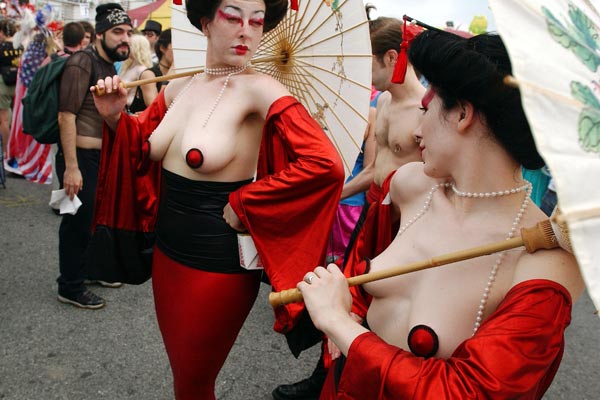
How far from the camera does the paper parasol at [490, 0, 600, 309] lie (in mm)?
684

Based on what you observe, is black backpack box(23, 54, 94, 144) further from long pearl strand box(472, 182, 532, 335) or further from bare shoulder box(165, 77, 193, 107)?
long pearl strand box(472, 182, 532, 335)

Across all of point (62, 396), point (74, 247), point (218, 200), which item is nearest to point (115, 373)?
point (62, 396)

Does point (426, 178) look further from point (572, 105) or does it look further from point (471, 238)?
point (572, 105)

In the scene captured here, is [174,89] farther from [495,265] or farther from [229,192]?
Result: [495,265]

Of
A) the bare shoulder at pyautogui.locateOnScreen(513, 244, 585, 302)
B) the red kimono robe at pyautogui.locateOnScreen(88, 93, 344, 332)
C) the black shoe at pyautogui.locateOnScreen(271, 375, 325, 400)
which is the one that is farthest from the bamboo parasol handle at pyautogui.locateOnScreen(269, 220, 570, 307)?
the black shoe at pyautogui.locateOnScreen(271, 375, 325, 400)

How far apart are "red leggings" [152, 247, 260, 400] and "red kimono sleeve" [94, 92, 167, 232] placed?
0.29 meters

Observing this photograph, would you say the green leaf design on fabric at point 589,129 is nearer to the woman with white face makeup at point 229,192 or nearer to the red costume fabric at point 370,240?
the red costume fabric at point 370,240

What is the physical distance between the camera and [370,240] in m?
1.56

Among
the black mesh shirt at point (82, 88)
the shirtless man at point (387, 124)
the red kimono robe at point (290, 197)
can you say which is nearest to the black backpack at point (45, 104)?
the black mesh shirt at point (82, 88)

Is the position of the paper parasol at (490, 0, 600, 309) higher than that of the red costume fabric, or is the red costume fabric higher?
the paper parasol at (490, 0, 600, 309)

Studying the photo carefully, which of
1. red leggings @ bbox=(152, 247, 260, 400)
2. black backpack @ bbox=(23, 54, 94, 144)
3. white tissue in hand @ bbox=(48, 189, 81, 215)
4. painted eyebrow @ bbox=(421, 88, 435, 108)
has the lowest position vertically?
white tissue in hand @ bbox=(48, 189, 81, 215)

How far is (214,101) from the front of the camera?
191 cm

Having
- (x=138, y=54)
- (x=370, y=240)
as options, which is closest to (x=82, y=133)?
(x=138, y=54)

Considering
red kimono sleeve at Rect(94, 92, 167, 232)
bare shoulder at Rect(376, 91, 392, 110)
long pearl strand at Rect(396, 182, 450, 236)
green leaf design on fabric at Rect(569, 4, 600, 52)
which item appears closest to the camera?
green leaf design on fabric at Rect(569, 4, 600, 52)
